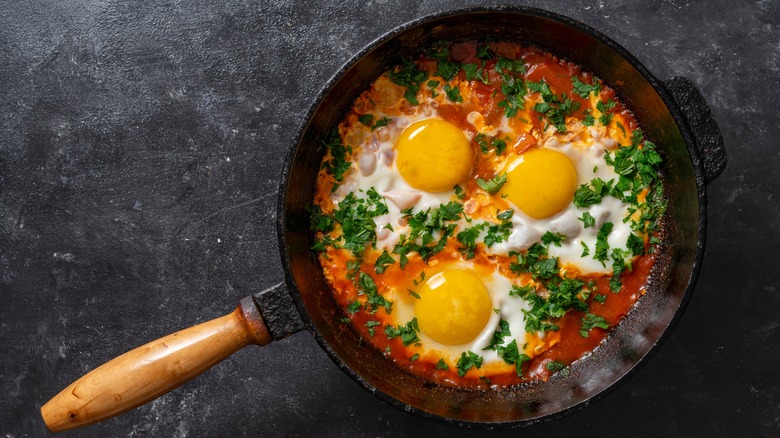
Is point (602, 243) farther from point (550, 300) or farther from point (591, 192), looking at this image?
point (550, 300)

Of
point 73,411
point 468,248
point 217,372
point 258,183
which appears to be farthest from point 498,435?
point 73,411

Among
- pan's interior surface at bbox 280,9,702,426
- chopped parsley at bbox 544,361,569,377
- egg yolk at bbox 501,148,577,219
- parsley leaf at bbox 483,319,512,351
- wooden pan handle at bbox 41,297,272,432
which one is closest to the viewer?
wooden pan handle at bbox 41,297,272,432

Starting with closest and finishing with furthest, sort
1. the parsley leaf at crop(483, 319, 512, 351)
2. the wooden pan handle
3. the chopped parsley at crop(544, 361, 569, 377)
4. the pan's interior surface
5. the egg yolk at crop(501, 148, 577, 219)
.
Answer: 1. the wooden pan handle
2. the pan's interior surface
3. the egg yolk at crop(501, 148, 577, 219)
4. the parsley leaf at crop(483, 319, 512, 351)
5. the chopped parsley at crop(544, 361, 569, 377)

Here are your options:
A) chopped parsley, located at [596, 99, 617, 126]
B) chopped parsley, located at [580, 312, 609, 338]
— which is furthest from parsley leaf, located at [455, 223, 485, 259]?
chopped parsley, located at [596, 99, 617, 126]

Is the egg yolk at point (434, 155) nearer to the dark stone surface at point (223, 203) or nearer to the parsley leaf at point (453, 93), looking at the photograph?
the parsley leaf at point (453, 93)

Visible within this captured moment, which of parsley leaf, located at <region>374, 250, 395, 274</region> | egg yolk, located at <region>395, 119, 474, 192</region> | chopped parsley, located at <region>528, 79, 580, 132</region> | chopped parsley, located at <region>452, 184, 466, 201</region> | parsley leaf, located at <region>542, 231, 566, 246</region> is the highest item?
chopped parsley, located at <region>528, 79, 580, 132</region>

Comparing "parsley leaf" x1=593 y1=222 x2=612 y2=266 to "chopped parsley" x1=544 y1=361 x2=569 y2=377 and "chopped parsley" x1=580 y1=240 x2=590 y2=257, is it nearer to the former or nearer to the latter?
"chopped parsley" x1=580 y1=240 x2=590 y2=257

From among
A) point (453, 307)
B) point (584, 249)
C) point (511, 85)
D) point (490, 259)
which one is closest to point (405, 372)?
point (453, 307)

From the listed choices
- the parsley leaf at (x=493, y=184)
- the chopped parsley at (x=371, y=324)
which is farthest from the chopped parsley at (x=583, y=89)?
the chopped parsley at (x=371, y=324)
